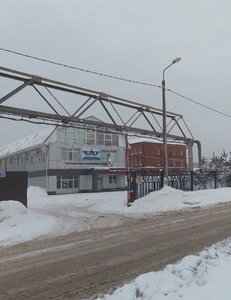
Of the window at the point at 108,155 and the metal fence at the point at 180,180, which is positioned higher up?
the window at the point at 108,155

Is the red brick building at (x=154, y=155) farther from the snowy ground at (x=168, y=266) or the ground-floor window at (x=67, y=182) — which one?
the snowy ground at (x=168, y=266)

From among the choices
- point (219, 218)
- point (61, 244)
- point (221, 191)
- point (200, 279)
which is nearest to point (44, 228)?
point (61, 244)

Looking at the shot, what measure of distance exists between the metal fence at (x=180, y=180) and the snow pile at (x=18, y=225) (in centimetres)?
887

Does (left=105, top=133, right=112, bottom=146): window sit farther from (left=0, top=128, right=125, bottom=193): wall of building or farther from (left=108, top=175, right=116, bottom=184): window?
(left=108, top=175, right=116, bottom=184): window

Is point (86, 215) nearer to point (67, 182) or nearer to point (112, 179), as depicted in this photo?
point (67, 182)

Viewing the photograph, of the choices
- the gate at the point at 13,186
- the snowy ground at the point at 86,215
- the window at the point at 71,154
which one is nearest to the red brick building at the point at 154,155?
the window at the point at 71,154

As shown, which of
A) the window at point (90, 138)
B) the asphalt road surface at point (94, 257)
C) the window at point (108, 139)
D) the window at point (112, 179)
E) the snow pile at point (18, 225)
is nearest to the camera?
the asphalt road surface at point (94, 257)

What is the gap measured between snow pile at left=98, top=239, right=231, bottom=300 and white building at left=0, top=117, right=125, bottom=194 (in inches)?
1751

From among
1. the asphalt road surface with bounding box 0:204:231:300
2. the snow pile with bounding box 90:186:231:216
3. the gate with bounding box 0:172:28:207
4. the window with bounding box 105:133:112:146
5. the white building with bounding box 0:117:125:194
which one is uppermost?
the window with bounding box 105:133:112:146

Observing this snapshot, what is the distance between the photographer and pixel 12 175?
74.9 ft

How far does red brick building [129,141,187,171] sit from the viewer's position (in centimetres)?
10188

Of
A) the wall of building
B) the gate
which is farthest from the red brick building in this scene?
the gate

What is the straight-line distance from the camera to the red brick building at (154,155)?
10188 centimetres

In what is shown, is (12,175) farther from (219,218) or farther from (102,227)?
(219,218)
